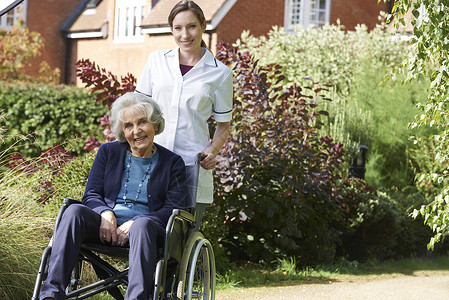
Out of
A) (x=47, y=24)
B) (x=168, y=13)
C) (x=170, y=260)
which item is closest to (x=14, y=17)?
(x=47, y=24)

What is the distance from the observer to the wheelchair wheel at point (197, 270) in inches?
160

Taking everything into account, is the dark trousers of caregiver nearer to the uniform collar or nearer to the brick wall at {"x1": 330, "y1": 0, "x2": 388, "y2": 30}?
the uniform collar

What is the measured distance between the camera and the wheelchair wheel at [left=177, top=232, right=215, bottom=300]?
4.07 m

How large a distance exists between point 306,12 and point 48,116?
1002 cm

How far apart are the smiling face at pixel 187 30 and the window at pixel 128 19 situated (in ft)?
57.3

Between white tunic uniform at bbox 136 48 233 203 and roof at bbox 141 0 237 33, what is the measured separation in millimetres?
13064

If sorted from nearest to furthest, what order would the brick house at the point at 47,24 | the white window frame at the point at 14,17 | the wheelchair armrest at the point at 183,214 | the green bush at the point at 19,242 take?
the wheelchair armrest at the point at 183,214 → the green bush at the point at 19,242 → the white window frame at the point at 14,17 → the brick house at the point at 47,24

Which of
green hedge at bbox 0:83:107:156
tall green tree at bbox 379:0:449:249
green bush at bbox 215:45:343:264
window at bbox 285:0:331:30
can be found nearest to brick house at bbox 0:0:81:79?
window at bbox 285:0:331:30

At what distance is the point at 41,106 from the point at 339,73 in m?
5.51

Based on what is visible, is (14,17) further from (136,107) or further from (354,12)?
(136,107)

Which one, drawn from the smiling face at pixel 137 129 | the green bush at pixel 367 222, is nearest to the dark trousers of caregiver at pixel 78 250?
the smiling face at pixel 137 129

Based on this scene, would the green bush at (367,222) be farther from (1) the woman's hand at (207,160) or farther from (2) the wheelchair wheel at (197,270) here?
(1) the woman's hand at (207,160)

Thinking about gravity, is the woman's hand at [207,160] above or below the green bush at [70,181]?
above

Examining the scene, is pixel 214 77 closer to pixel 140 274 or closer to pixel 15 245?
pixel 140 274
